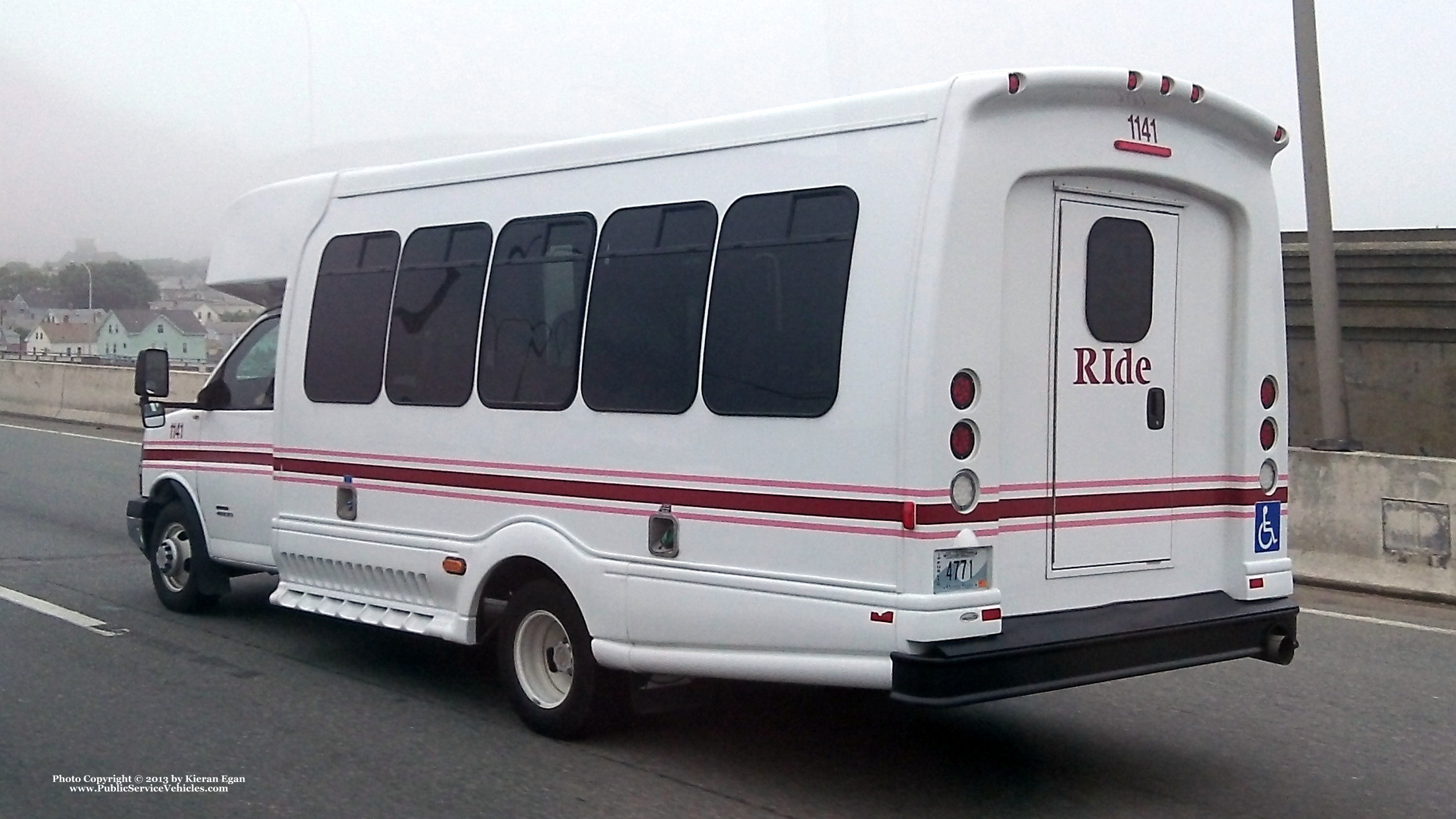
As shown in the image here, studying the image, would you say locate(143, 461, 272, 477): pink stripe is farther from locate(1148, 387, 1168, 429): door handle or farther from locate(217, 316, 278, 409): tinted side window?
locate(1148, 387, 1168, 429): door handle

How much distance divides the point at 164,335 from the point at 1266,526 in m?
7.15

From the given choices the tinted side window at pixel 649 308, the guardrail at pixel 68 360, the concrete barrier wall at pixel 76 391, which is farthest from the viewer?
the concrete barrier wall at pixel 76 391

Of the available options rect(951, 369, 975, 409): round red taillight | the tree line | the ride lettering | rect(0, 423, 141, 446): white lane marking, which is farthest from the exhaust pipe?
rect(0, 423, 141, 446): white lane marking

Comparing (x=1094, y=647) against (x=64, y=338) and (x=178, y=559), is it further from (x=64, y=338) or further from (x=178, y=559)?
(x=64, y=338)

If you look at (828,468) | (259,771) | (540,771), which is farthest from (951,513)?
(259,771)

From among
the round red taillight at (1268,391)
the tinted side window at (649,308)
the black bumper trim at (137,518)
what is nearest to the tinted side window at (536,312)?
the tinted side window at (649,308)

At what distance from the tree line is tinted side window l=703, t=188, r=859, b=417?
9.33 meters

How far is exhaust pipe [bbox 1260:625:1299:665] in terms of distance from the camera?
618 cm

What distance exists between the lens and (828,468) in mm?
5469

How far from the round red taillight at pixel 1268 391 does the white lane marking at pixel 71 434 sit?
59.7 feet

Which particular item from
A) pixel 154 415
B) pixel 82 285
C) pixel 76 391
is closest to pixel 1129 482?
pixel 154 415

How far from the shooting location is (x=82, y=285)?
799 inches

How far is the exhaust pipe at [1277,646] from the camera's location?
6184 millimetres

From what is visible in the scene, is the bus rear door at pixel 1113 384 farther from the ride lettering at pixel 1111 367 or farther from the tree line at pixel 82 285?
the tree line at pixel 82 285
